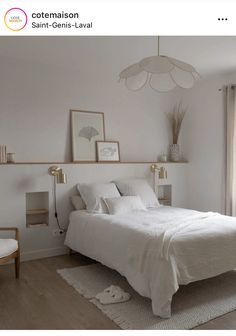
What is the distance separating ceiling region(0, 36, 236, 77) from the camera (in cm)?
334

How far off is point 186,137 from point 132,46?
2275mm

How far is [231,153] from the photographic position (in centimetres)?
452

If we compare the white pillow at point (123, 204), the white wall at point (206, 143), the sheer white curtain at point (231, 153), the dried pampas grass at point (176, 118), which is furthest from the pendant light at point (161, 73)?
the dried pampas grass at point (176, 118)

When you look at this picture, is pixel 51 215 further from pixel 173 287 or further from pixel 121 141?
pixel 173 287

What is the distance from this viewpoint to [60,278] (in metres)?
3.29

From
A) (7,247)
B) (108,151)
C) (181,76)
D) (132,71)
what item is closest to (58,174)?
(108,151)

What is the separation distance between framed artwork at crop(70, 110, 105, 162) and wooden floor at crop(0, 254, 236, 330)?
165cm

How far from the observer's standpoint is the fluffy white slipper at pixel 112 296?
8.89 feet

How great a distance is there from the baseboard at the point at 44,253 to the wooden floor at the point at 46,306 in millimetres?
349

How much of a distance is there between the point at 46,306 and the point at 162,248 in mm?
1105

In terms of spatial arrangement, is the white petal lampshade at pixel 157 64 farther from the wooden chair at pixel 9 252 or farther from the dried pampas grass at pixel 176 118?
the dried pampas grass at pixel 176 118

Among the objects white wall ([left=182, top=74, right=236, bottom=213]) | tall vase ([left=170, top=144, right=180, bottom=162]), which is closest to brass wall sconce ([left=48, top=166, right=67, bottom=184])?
tall vase ([left=170, top=144, right=180, bottom=162])
